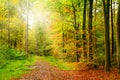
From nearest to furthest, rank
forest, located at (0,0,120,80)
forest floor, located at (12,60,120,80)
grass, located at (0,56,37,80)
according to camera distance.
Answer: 1. forest floor, located at (12,60,120,80)
2. grass, located at (0,56,37,80)
3. forest, located at (0,0,120,80)

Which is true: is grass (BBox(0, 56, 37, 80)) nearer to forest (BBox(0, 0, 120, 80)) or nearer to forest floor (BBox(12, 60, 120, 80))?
forest (BBox(0, 0, 120, 80))

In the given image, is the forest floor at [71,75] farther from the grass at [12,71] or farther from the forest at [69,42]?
the grass at [12,71]

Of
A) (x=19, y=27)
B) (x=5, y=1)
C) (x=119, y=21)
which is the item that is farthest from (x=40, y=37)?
(x=119, y=21)

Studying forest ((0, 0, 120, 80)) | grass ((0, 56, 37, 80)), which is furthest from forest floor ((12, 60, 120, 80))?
grass ((0, 56, 37, 80))

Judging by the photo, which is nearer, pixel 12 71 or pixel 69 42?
pixel 12 71

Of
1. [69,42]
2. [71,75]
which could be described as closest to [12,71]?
[71,75]

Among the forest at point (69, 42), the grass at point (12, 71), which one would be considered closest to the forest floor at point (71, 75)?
the forest at point (69, 42)

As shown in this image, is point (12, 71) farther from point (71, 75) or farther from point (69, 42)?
point (69, 42)

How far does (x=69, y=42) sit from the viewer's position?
27.8 meters

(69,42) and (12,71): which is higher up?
(69,42)

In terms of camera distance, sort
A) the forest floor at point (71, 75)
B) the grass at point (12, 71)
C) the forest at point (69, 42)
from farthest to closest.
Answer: the forest at point (69, 42), the grass at point (12, 71), the forest floor at point (71, 75)

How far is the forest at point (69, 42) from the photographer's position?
1672cm

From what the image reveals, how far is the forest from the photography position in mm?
16719

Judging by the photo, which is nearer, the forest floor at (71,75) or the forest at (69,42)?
the forest floor at (71,75)
